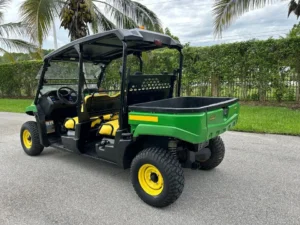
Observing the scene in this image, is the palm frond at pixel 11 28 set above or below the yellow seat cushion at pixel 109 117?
above

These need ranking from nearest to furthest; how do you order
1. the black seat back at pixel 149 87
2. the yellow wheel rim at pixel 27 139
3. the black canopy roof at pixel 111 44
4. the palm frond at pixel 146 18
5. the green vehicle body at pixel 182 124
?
the green vehicle body at pixel 182 124 < the black canopy roof at pixel 111 44 < the black seat back at pixel 149 87 < the yellow wheel rim at pixel 27 139 < the palm frond at pixel 146 18

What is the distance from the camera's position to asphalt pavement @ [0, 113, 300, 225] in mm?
2508

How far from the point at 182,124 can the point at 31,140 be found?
9.76ft

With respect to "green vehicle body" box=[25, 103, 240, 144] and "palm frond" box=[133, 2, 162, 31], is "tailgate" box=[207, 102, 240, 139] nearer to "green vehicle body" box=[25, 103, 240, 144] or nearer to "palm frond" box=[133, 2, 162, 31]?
"green vehicle body" box=[25, 103, 240, 144]

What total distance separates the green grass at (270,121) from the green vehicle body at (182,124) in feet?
10.8

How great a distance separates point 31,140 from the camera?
14.3ft

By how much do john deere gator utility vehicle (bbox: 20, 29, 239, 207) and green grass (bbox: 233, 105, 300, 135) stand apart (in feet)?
8.79

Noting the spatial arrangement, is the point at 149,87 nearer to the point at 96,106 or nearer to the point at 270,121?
the point at 96,106

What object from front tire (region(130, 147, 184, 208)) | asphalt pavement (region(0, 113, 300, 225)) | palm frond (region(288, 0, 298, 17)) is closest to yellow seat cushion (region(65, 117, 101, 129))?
asphalt pavement (region(0, 113, 300, 225))

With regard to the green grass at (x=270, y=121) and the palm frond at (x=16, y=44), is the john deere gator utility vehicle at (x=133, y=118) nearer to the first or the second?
the green grass at (x=270, y=121)

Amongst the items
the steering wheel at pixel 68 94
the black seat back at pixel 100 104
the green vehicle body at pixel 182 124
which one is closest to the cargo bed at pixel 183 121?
the green vehicle body at pixel 182 124

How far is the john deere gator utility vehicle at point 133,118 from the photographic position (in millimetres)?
2586

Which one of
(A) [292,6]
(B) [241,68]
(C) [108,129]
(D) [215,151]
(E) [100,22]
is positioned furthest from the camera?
(E) [100,22]

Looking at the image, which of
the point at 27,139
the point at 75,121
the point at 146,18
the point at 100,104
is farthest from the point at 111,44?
the point at 146,18
